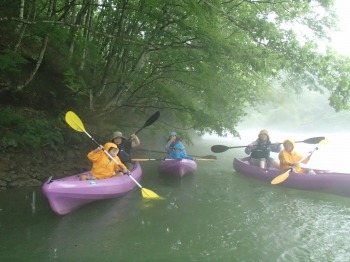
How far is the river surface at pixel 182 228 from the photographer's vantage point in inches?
168

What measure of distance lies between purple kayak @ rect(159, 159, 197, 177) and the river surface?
1.18 m

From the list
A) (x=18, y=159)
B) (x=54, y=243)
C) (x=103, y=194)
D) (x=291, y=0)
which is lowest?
(x=54, y=243)

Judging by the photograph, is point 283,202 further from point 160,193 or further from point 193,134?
point 193,134

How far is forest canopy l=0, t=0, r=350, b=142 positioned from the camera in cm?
690

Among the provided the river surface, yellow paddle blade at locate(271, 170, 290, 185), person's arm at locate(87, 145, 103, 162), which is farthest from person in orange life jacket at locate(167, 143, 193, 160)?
person's arm at locate(87, 145, 103, 162)

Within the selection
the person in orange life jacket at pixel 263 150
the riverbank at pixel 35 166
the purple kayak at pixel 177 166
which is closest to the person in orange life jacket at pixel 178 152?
the purple kayak at pixel 177 166

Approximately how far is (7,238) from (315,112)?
46430 mm

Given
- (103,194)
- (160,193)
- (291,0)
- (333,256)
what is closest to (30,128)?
(103,194)

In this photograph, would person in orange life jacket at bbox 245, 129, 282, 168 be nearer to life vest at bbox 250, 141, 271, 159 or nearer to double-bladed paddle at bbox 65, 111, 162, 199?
life vest at bbox 250, 141, 271, 159

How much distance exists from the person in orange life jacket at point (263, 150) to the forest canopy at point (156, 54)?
1.11 metres

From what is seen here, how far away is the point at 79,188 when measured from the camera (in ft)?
17.6

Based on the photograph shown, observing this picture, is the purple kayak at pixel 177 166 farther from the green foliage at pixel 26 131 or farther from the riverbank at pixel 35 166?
the green foliage at pixel 26 131

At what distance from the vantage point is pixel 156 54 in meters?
9.00

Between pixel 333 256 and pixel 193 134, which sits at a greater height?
pixel 193 134
